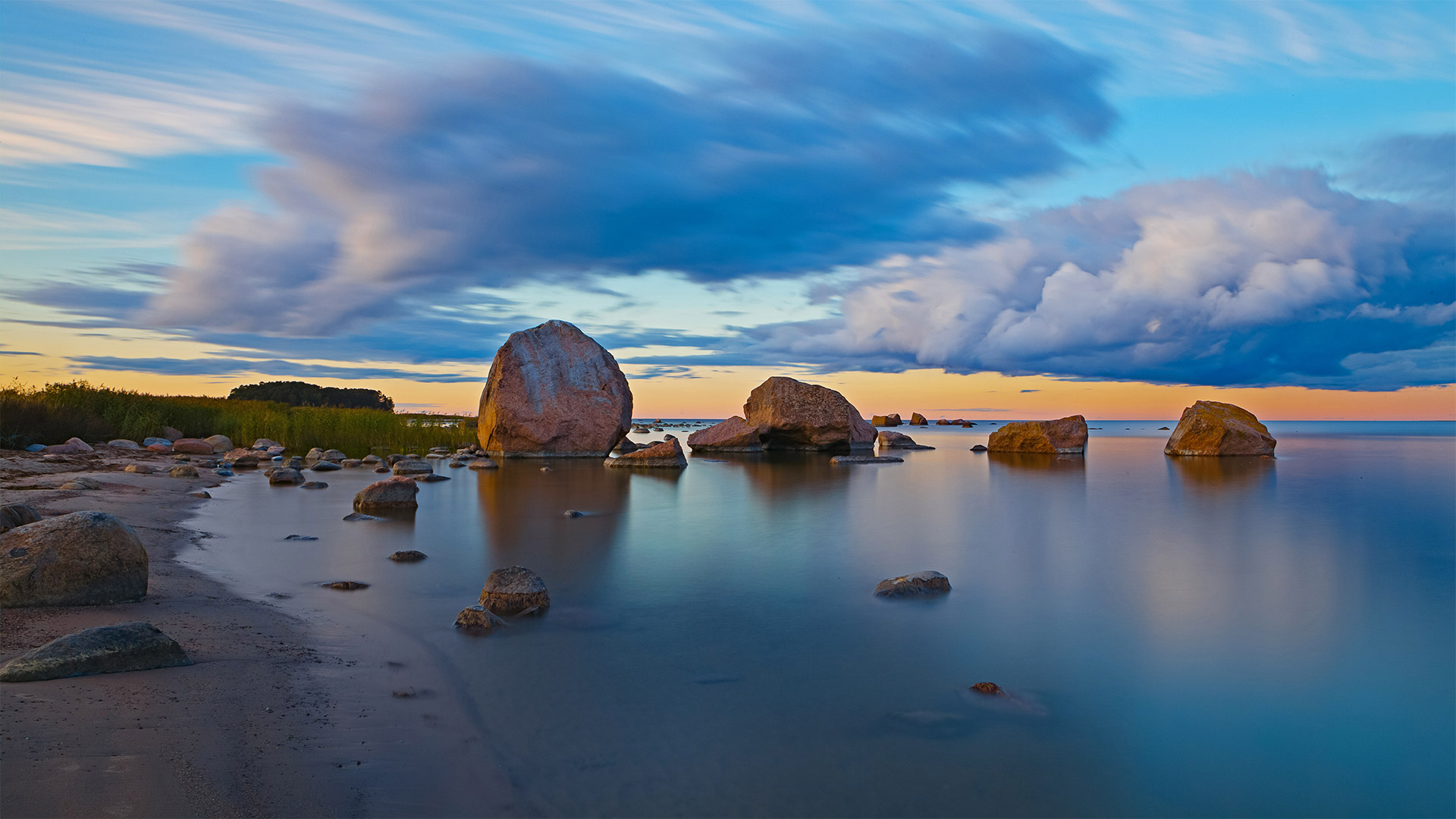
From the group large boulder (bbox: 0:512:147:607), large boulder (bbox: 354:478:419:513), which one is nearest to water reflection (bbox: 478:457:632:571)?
large boulder (bbox: 354:478:419:513)

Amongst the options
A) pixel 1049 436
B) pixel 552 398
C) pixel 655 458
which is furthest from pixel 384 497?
pixel 1049 436

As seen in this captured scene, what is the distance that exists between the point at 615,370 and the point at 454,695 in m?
22.8

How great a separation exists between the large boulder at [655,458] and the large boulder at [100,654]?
1892 centimetres

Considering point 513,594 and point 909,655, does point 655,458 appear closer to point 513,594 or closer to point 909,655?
point 513,594

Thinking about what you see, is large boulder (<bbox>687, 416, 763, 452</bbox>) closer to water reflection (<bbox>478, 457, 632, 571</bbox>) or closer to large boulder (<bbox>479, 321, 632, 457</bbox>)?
large boulder (<bbox>479, 321, 632, 457</bbox>)

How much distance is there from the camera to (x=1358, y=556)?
9797mm

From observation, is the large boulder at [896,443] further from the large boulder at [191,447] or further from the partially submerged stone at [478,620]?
the partially submerged stone at [478,620]

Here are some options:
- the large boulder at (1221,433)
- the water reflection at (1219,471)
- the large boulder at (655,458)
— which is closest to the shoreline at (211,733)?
the large boulder at (655,458)

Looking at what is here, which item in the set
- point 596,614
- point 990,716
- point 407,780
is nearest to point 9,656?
point 407,780

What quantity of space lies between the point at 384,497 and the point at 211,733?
9551 millimetres

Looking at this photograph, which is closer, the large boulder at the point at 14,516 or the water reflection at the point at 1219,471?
the large boulder at the point at 14,516

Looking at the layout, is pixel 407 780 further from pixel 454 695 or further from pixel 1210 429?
pixel 1210 429

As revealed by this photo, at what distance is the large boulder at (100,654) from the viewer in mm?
4207

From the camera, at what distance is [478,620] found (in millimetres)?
6086
